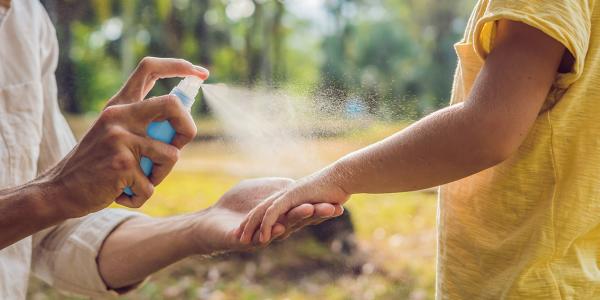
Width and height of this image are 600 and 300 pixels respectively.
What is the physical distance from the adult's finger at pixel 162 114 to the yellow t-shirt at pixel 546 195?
1.04 feet

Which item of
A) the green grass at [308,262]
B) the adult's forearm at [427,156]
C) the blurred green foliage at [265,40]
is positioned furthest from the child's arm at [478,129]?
the green grass at [308,262]

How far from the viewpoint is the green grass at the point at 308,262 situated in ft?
7.55

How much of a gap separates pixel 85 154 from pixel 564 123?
518mm

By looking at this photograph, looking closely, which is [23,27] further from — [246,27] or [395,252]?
[395,252]

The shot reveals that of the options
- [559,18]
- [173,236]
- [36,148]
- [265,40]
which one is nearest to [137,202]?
[173,236]

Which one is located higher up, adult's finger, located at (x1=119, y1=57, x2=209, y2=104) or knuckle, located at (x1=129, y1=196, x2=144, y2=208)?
adult's finger, located at (x1=119, y1=57, x2=209, y2=104)

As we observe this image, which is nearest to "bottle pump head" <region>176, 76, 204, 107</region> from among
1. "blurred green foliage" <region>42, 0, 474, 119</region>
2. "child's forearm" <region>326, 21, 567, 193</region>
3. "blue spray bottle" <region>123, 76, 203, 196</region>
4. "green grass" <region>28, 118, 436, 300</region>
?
"blue spray bottle" <region>123, 76, 203, 196</region>

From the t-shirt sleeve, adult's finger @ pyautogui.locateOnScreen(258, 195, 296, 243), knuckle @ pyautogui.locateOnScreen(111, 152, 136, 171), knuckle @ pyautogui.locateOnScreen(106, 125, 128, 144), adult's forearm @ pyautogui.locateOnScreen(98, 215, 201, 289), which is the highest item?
the t-shirt sleeve

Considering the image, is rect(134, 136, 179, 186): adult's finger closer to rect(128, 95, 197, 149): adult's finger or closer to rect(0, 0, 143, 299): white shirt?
rect(128, 95, 197, 149): adult's finger

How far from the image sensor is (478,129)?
2.37 ft

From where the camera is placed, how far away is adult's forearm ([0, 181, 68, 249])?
823 mm

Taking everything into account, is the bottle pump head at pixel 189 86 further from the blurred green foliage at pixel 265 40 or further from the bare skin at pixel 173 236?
the blurred green foliage at pixel 265 40

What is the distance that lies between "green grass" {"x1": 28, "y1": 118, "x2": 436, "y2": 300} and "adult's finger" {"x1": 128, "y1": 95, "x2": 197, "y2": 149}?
147 cm

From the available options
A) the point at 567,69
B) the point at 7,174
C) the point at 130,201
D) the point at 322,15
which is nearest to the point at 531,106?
the point at 567,69
